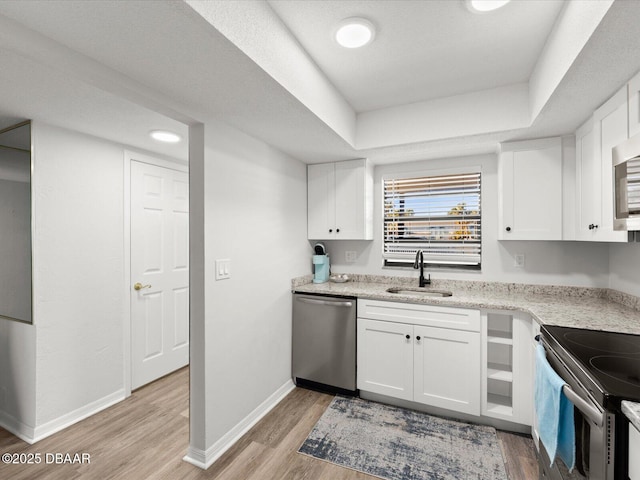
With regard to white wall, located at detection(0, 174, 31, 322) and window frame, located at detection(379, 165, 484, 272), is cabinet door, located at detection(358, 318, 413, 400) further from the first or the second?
white wall, located at detection(0, 174, 31, 322)

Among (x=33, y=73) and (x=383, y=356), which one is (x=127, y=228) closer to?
(x=33, y=73)

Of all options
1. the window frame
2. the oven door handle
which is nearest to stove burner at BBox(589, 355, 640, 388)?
the oven door handle

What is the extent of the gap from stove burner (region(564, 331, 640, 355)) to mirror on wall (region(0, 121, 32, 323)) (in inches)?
128

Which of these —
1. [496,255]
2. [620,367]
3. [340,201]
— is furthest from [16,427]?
A: [496,255]

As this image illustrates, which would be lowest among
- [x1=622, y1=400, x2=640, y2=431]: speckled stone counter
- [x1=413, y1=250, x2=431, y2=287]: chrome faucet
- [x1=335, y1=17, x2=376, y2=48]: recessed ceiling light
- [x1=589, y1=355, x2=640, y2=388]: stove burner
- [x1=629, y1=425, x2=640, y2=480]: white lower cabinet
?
[x1=629, y1=425, x2=640, y2=480]: white lower cabinet

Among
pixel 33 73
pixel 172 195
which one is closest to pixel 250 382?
pixel 172 195

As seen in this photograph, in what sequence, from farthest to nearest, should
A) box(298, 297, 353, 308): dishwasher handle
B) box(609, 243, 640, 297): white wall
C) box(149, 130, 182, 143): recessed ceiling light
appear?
1. box(298, 297, 353, 308): dishwasher handle
2. box(149, 130, 182, 143): recessed ceiling light
3. box(609, 243, 640, 297): white wall

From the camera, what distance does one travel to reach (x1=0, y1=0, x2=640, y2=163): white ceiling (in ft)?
3.79

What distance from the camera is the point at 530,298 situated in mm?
2479

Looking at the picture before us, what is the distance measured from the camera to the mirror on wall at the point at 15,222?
214cm

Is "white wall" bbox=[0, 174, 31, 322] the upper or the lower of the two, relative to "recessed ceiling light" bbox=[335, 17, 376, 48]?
lower

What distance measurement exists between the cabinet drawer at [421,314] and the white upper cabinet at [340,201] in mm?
710

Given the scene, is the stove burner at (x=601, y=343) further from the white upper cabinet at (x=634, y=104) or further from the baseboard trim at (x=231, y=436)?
the baseboard trim at (x=231, y=436)

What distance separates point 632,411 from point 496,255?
6.64 feet
